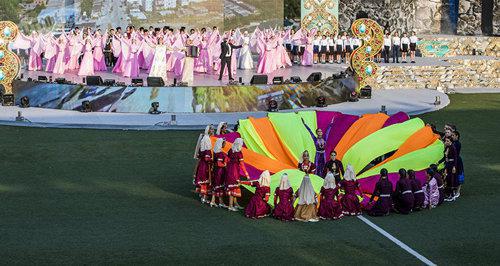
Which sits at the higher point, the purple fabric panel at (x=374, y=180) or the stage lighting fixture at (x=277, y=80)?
the stage lighting fixture at (x=277, y=80)

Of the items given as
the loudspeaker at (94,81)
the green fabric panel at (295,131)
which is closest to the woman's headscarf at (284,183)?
the green fabric panel at (295,131)

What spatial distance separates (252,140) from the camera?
25.7m

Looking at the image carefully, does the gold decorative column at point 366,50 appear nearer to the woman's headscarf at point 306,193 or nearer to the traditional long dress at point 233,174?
the traditional long dress at point 233,174

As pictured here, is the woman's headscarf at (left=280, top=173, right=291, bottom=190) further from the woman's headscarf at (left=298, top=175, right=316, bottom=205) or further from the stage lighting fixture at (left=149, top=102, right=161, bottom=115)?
the stage lighting fixture at (left=149, top=102, right=161, bottom=115)

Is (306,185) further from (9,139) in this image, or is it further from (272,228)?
(9,139)

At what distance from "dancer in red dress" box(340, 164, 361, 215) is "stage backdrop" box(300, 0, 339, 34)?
134 ft

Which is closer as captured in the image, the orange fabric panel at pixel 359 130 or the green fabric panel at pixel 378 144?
the green fabric panel at pixel 378 144

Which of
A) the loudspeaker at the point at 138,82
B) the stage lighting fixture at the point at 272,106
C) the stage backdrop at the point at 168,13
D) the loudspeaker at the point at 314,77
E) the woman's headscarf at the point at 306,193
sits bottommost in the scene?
the woman's headscarf at the point at 306,193

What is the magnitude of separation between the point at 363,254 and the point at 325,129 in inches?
341

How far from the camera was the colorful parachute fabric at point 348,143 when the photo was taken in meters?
23.7

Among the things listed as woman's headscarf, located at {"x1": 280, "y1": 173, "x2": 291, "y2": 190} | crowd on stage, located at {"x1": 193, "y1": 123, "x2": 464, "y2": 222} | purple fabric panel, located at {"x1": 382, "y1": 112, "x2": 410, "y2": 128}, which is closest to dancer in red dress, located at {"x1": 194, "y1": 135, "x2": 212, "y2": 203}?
crowd on stage, located at {"x1": 193, "y1": 123, "x2": 464, "y2": 222}

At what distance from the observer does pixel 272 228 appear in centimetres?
2064

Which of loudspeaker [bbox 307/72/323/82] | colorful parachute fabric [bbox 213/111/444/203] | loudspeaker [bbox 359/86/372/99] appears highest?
loudspeaker [bbox 307/72/323/82]

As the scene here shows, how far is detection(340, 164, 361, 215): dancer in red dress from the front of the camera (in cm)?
2162
